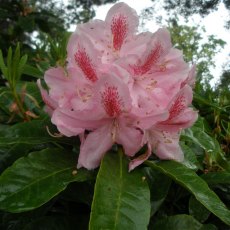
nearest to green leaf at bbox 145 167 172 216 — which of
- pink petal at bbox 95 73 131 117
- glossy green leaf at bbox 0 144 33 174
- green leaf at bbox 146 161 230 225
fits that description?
green leaf at bbox 146 161 230 225

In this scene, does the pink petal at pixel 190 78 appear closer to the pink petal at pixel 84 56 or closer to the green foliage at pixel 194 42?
the pink petal at pixel 84 56

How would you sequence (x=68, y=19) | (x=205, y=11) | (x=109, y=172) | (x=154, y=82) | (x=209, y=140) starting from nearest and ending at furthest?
(x=109, y=172)
(x=154, y=82)
(x=209, y=140)
(x=68, y=19)
(x=205, y=11)

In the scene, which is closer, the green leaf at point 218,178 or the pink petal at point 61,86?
the pink petal at point 61,86

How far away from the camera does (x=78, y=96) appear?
→ 3.50 ft

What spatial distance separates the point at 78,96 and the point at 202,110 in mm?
1109

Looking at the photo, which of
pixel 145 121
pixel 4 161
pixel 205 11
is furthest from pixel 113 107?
pixel 205 11

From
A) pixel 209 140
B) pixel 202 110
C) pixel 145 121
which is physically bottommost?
pixel 202 110

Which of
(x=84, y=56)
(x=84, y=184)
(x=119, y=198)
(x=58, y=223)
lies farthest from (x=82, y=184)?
(x=84, y=56)

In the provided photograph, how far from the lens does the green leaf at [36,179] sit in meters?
0.93

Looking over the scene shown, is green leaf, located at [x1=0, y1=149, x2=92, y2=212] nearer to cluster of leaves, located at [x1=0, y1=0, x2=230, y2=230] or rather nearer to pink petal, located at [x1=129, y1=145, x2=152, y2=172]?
cluster of leaves, located at [x1=0, y1=0, x2=230, y2=230]

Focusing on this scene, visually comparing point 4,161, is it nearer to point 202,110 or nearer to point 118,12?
point 118,12

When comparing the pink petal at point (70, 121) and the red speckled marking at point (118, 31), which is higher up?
the red speckled marking at point (118, 31)

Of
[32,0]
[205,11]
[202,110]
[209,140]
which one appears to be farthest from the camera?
[205,11]

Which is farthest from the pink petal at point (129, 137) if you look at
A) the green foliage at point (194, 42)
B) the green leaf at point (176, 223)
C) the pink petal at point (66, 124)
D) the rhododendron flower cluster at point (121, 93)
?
the green foliage at point (194, 42)
